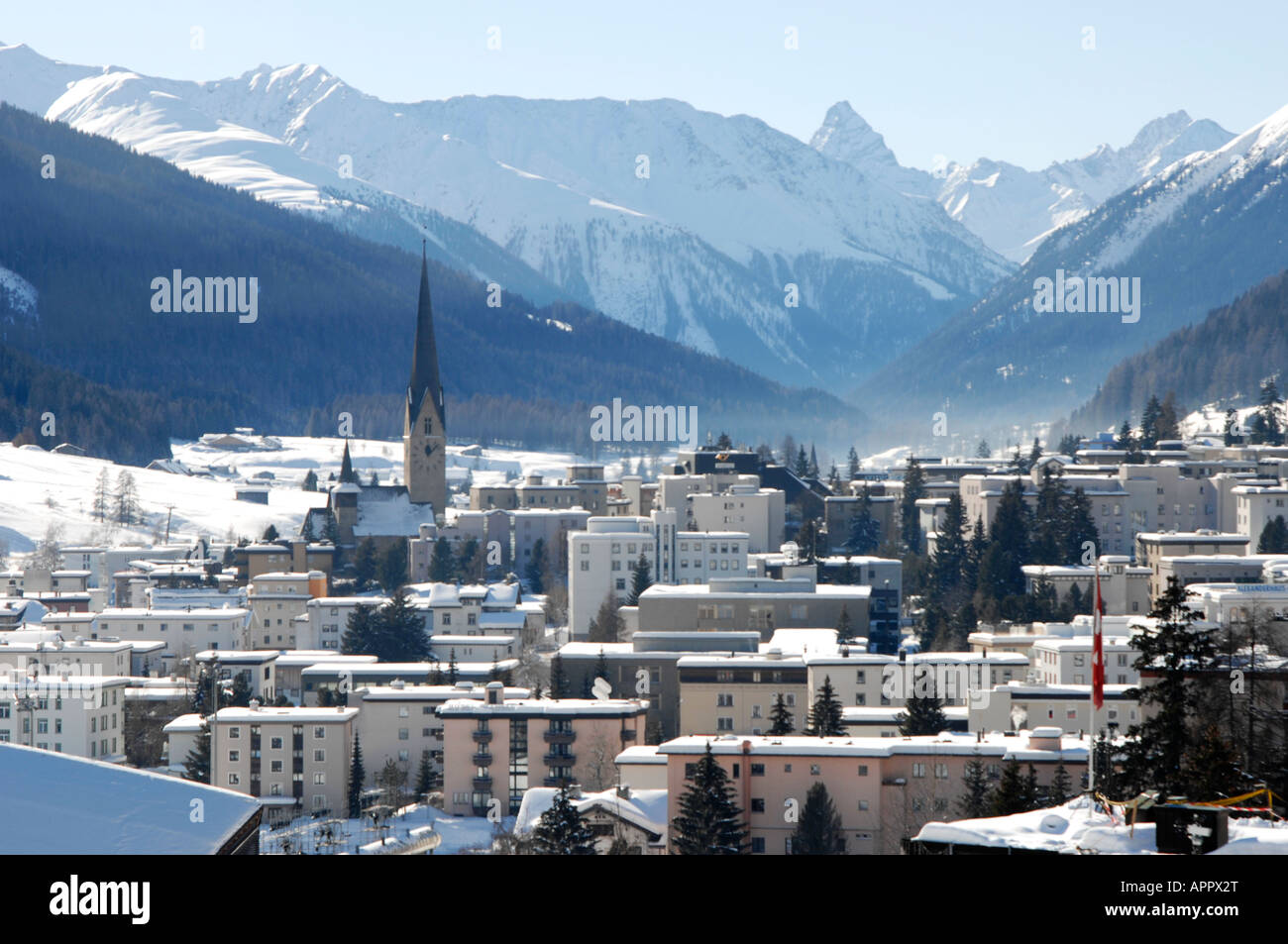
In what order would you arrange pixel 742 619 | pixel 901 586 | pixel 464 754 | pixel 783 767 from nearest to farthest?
pixel 783 767
pixel 464 754
pixel 742 619
pixel 901 586

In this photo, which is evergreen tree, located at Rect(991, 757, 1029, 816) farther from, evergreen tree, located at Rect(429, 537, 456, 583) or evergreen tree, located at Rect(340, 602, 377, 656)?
evergreen tree, located at Rect(429, 537, 456, 583)

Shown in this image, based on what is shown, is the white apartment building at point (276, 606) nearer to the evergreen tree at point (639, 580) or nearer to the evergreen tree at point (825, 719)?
the evergreen tree at point (639, 580)

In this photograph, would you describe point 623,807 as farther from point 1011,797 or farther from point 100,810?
point 100,810

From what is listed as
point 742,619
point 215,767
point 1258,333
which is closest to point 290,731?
point 215,767

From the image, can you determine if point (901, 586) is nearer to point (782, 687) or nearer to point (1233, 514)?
point (1233, 514)

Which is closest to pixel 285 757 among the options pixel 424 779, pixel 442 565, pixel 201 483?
pixel 424 779

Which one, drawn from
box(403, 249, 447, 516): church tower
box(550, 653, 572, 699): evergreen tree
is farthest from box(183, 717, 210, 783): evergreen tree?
box(403, 249, 447, 516): church tower
